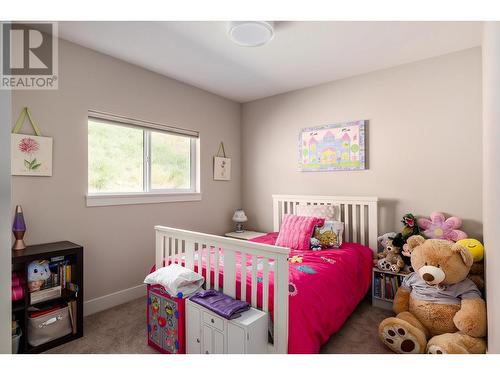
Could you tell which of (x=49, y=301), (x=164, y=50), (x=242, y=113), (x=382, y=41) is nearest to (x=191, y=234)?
(x=49, y=301)

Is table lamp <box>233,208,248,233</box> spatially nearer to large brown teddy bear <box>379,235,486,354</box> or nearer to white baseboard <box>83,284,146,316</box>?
white baseboard <box>83,284,146,316</box>

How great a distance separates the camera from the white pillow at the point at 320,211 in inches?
121

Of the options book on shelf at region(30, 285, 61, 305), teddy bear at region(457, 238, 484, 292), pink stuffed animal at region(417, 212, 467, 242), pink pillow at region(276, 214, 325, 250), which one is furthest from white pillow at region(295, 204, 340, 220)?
book on shelf at region(30, 285, 61, 305)

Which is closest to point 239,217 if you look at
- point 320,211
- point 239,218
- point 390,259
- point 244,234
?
point 239,218

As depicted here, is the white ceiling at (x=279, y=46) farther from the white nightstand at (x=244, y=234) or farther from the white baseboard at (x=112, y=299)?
the white baseboard at (x=112, y=299)

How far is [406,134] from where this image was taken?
2.79m

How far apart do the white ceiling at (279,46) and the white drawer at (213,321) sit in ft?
6.72

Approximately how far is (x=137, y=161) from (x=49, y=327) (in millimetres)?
1659

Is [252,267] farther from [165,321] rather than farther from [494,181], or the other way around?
[494,181]

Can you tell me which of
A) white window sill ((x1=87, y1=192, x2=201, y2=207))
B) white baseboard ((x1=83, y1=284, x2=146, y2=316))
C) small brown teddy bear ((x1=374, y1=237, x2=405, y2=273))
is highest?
white window sill ((x1=87, y1=192, x2=201, y2=207))

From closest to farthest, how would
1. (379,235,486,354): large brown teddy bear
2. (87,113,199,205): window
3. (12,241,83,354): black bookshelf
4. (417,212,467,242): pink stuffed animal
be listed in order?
1. (379,235,486,354): large brown teddy bear
2. (12,241,83,354): black bookshelf
3. (417,212,467,242): pink stuffed animal
4. (87,113,199,205): window

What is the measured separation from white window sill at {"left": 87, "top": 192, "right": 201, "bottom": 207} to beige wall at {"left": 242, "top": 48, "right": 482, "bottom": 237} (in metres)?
1.27

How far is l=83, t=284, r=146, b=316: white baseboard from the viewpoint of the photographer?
8.15 ft
